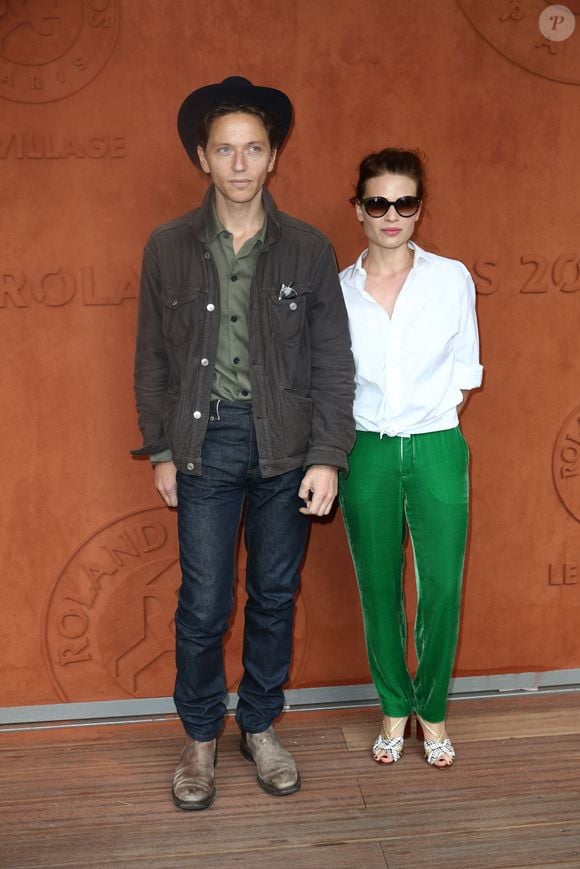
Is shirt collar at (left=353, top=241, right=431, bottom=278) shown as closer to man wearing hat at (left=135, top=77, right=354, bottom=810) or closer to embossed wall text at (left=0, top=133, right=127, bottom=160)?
man wearing hat at (left=135, top=77, right=354, bottom=810)

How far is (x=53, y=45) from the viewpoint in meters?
2.69

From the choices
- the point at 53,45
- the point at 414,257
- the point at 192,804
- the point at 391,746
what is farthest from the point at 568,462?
the point at 53,45

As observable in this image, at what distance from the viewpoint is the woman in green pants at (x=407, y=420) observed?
2527mm

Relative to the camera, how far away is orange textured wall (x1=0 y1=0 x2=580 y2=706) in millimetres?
2721

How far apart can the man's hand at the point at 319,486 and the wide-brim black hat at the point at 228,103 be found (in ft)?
3.08

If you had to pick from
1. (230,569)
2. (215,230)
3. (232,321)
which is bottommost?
(230,569)

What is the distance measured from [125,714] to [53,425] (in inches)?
40.1

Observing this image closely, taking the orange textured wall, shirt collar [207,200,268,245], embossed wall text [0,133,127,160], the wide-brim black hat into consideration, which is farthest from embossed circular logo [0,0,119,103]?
shirt collar [207,200,268,245]

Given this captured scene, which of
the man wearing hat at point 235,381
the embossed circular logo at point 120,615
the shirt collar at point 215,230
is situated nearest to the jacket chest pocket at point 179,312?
the man wearing hat at point 235,381

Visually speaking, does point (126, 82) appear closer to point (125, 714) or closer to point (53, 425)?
point (53, 425)

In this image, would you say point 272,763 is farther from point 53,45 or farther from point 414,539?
point 53,45

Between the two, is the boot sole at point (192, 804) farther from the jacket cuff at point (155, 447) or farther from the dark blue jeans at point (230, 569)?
the jacket cuff at point (155, 447)

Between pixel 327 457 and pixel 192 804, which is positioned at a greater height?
pixel 327 457

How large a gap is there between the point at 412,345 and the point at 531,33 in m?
1.13
